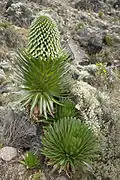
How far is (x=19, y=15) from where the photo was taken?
43.9 feet

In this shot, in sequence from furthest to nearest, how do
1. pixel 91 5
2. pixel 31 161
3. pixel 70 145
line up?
pixel 91 5, pixel 31 161, pixel 70 145

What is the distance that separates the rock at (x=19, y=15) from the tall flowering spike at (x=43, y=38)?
30.3 feet

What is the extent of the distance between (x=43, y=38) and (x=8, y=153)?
5.94 feet

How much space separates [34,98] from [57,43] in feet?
3.04

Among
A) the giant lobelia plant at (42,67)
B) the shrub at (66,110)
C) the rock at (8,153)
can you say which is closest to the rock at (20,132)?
the rock at (8,153)

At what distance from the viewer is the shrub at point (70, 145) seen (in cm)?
367

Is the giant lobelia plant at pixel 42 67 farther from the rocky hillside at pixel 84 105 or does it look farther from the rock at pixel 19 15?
the rock at pixel 19 15

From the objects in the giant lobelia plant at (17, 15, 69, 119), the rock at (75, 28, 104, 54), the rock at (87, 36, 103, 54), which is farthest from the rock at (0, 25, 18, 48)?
the giant lobelia plant at (17, 15, 69, 119)

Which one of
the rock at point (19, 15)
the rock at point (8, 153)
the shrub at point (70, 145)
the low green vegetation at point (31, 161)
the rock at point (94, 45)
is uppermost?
the shrub at point (70, 145)

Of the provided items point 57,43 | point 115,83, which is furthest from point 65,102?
point 115,83

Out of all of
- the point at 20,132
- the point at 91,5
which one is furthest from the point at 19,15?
the point at 20,132

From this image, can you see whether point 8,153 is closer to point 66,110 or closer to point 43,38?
point 66,110

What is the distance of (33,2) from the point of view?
16.9 metres

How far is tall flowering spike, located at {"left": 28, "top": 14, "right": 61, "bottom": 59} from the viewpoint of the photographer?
4223 mm
